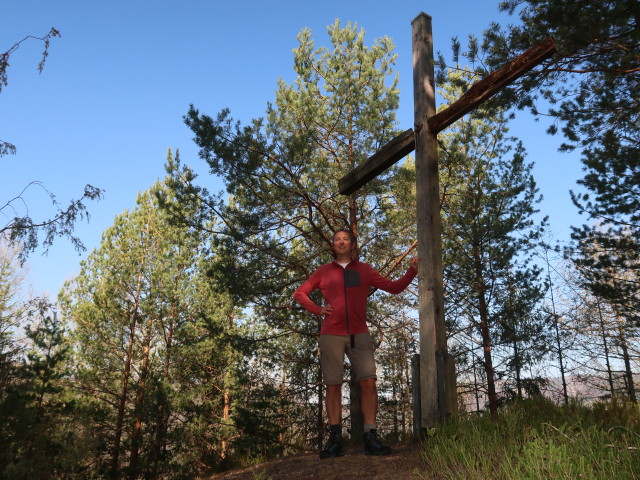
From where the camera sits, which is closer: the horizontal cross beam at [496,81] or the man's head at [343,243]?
A: the horizontal cross beam at [496,81]

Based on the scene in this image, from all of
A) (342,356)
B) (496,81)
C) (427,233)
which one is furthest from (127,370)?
(496,81)

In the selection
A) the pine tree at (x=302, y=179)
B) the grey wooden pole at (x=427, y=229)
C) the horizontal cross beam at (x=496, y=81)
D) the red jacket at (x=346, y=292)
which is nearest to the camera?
the horizontal cross beam at (x=496, y=81)

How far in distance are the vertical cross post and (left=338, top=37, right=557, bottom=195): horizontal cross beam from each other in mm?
131

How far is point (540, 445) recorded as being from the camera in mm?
2648

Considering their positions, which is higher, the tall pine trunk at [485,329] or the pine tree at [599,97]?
the pine tree at [599,97]

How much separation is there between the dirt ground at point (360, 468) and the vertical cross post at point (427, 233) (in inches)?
16.7

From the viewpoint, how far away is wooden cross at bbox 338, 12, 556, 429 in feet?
12.8

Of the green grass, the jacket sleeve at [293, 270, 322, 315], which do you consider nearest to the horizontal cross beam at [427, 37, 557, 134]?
the jacket sleeve at [293, 270, 322, 315]

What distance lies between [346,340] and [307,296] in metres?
0.56

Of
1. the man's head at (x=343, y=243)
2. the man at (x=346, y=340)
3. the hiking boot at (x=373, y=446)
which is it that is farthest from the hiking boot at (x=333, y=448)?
the man's head at (x=343, y=243)

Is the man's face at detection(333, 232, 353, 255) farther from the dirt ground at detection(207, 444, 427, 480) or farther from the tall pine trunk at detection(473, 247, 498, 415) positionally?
the tall pine trunk at detection(473, 247, 498, 415)

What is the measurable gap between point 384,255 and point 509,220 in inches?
97.5

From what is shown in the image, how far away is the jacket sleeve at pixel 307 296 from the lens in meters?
4.22

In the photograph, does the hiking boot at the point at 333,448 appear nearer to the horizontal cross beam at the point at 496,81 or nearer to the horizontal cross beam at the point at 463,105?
the horizontal cross beam at the point at 463,105
